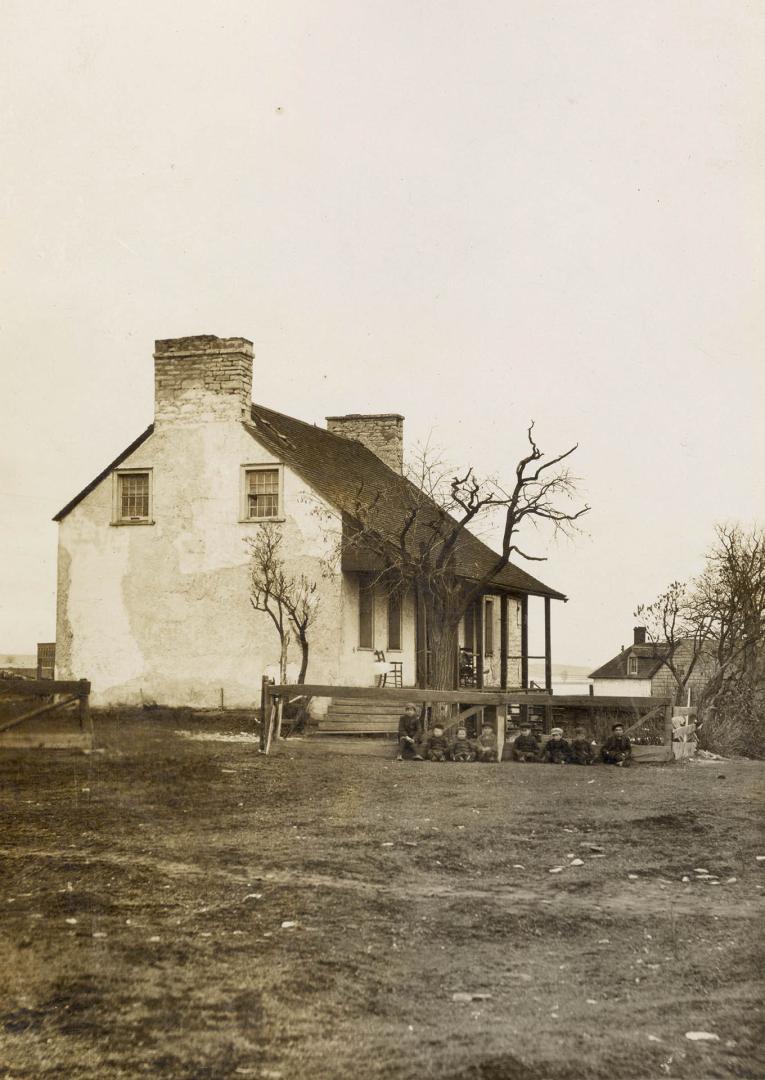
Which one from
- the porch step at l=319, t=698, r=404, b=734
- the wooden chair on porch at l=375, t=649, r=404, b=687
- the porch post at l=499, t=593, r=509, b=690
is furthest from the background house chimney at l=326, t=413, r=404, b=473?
the porch step at l=319, t=698, r=404, b=734

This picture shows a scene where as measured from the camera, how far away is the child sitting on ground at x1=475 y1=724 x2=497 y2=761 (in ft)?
58.7

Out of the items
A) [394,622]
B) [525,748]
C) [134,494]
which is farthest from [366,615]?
[525,748]

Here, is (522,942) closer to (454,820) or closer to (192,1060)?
(192,1060)

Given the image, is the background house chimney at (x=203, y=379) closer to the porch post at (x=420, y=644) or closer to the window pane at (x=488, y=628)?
the porch post at (x=420, y=644)

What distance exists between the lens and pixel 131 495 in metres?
27.1

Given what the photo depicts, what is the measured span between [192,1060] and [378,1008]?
1045mm

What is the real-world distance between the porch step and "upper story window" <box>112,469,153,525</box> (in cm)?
690

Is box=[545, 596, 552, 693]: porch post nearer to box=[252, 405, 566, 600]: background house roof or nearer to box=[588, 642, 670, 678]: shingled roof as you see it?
box=[252, 405, 566, 600]: background house roof

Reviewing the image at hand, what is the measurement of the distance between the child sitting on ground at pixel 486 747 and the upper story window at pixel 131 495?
11.6 meters

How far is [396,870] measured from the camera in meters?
8.55

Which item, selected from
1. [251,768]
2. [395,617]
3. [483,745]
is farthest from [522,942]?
[395,617]

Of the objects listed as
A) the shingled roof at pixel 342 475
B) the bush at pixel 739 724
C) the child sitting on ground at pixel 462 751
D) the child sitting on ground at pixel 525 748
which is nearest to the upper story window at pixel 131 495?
the shingled roof at pixel 342 475

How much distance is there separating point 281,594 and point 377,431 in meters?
10.3

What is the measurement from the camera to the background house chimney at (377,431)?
108 ft
